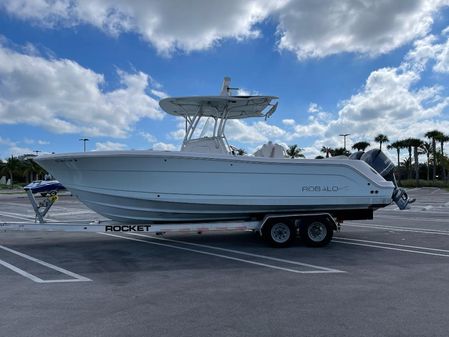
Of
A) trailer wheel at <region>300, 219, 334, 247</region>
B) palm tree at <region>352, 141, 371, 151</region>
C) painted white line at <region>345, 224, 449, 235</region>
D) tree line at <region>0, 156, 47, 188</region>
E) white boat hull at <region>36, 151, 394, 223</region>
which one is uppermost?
palm tree at <region>352, 141, 371, 151</region>

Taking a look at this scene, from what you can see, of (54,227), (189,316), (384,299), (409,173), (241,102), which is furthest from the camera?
(409,173)

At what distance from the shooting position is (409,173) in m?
80.7

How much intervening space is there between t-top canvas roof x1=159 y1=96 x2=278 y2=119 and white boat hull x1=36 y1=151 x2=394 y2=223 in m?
1.67

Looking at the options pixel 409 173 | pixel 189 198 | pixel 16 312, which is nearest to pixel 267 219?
pixel 189 198

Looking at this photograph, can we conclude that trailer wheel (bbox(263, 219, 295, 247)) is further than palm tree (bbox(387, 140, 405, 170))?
No

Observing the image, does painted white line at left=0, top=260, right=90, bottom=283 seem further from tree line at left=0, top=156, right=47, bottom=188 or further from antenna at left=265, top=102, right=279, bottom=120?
tree line at left=0, top=156, right=47, bottom=188

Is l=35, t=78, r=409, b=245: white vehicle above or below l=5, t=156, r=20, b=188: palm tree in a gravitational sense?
below

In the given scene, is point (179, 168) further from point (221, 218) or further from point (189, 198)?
point (221, 218)

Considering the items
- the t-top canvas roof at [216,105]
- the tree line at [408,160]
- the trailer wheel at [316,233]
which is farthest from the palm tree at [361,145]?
the trailer wheel at [316,233]

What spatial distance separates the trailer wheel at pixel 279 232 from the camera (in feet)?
29.5

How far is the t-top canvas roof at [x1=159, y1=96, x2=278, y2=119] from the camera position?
9578mm

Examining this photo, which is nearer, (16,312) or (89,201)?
(16,312)

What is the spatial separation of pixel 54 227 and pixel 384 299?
21.0ft

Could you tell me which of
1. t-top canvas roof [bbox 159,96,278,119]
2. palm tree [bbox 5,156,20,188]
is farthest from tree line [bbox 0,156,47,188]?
t-top canvas roof [bbox 159,96,278,119]
